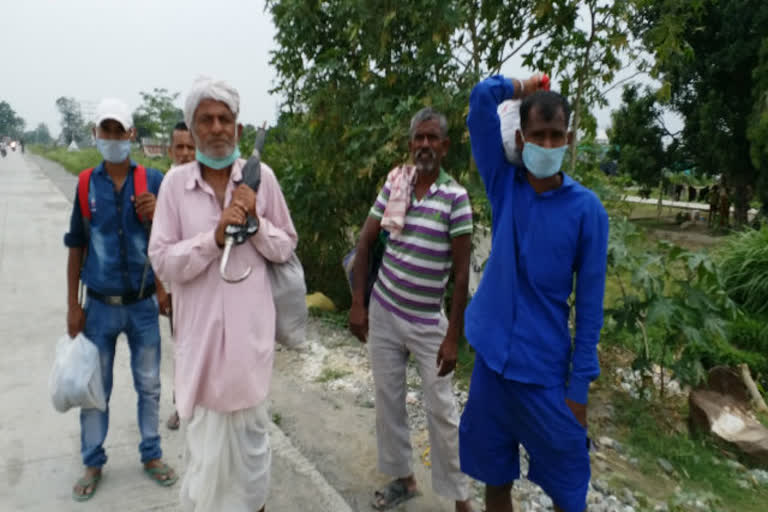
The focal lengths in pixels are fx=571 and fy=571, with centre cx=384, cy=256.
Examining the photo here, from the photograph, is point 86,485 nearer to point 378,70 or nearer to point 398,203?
point 398,203

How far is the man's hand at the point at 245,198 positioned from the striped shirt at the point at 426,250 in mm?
800

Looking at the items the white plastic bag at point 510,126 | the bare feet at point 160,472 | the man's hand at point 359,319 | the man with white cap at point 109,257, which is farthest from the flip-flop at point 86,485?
the white plastic bag at point 510,126

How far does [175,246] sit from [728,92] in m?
15.7

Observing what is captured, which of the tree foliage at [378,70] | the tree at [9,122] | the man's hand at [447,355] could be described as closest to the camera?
the man's hand at [447,355]

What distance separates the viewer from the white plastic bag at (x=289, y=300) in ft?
7.55

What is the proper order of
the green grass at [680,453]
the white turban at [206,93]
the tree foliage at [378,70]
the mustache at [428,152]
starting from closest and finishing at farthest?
the white turban at [206,93] → the mustache at [428,152] → the green grass at [680,453] → the tree foliage at [378,70]

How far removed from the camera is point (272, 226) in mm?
2248

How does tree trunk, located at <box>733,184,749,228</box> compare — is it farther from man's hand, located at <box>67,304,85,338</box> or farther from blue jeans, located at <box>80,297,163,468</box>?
man's hand, located at <box>67,304,85,338</box>

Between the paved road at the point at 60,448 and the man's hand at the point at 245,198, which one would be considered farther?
the paved road at the point at 60,448

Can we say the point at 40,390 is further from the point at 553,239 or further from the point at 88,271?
the point at 553,239

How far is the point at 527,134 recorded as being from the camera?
207 cm

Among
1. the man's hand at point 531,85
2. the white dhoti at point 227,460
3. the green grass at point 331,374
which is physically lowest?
the green grass at point 331,374

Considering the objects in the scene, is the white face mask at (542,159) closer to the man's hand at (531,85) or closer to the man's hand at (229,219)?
the man's hand at (531,85)

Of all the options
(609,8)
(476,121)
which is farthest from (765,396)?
(476,121)
